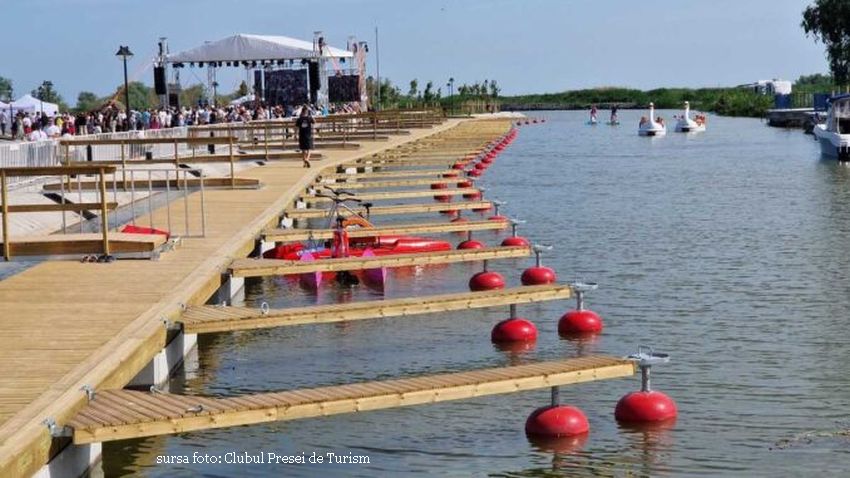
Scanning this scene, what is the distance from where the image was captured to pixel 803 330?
17.0 metres

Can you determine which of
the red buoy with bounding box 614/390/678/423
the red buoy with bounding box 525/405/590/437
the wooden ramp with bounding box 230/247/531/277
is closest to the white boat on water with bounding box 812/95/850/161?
the wooden ramp with bounding box 230/247/531/277

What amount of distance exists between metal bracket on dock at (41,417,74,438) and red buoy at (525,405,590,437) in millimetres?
4013

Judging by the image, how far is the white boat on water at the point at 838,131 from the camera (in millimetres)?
52906

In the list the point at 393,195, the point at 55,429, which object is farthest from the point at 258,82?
the point at 55,429

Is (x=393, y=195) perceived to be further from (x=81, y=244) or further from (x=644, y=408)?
(x=644, y=408)

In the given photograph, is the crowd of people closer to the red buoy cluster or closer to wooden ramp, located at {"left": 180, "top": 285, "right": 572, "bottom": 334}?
the red buoy cluster

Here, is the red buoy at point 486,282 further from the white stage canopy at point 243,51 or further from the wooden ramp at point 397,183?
the white stage canopy at point 243,51

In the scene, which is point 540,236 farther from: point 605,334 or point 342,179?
point 605,334

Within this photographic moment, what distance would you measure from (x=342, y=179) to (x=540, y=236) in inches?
286

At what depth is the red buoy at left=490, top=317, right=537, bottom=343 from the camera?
16312 mm

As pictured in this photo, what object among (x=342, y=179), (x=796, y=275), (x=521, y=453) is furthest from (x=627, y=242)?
(x=521, y=453)

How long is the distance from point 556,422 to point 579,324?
4.73m

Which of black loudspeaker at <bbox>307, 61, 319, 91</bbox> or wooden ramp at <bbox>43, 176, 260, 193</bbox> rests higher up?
black loudspeaker at <bbox>307, 61, 319, 91</bbox>

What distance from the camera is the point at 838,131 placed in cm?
5472
